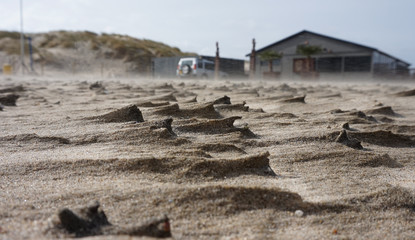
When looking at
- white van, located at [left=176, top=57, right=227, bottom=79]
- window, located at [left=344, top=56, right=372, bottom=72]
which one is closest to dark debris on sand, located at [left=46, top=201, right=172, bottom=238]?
white van, located at [left=176, top=57, right=227, bottom=79]

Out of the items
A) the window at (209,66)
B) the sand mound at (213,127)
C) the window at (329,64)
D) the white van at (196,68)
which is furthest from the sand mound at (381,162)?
the window at (329,64)

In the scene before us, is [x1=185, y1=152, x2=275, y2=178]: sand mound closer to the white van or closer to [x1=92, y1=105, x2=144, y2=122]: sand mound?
[x1=92, y1=105, x2=144, y2=122]: sand mound

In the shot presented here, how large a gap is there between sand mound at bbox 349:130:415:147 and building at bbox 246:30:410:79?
17.5 m

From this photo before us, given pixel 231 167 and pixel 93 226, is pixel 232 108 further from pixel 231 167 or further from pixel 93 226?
pixel 93 226

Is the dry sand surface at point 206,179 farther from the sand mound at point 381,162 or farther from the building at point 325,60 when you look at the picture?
the building at point 325,60

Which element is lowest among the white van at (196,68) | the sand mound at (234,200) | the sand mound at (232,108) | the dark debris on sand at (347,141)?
the sand mound at (234,200)

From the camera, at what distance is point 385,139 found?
3082 mm

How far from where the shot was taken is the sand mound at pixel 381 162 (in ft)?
7.89

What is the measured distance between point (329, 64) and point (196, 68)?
27.3 feet

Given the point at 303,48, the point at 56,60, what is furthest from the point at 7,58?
the point at 303,48

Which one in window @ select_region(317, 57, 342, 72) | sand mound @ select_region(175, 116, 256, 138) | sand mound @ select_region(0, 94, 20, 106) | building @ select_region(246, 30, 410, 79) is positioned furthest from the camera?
window @ select_region(317, 57, 342, 72)

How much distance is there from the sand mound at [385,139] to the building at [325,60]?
1752 cm

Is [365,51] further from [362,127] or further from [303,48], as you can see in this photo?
[362,127]

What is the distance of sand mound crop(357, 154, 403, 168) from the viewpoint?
241cm
